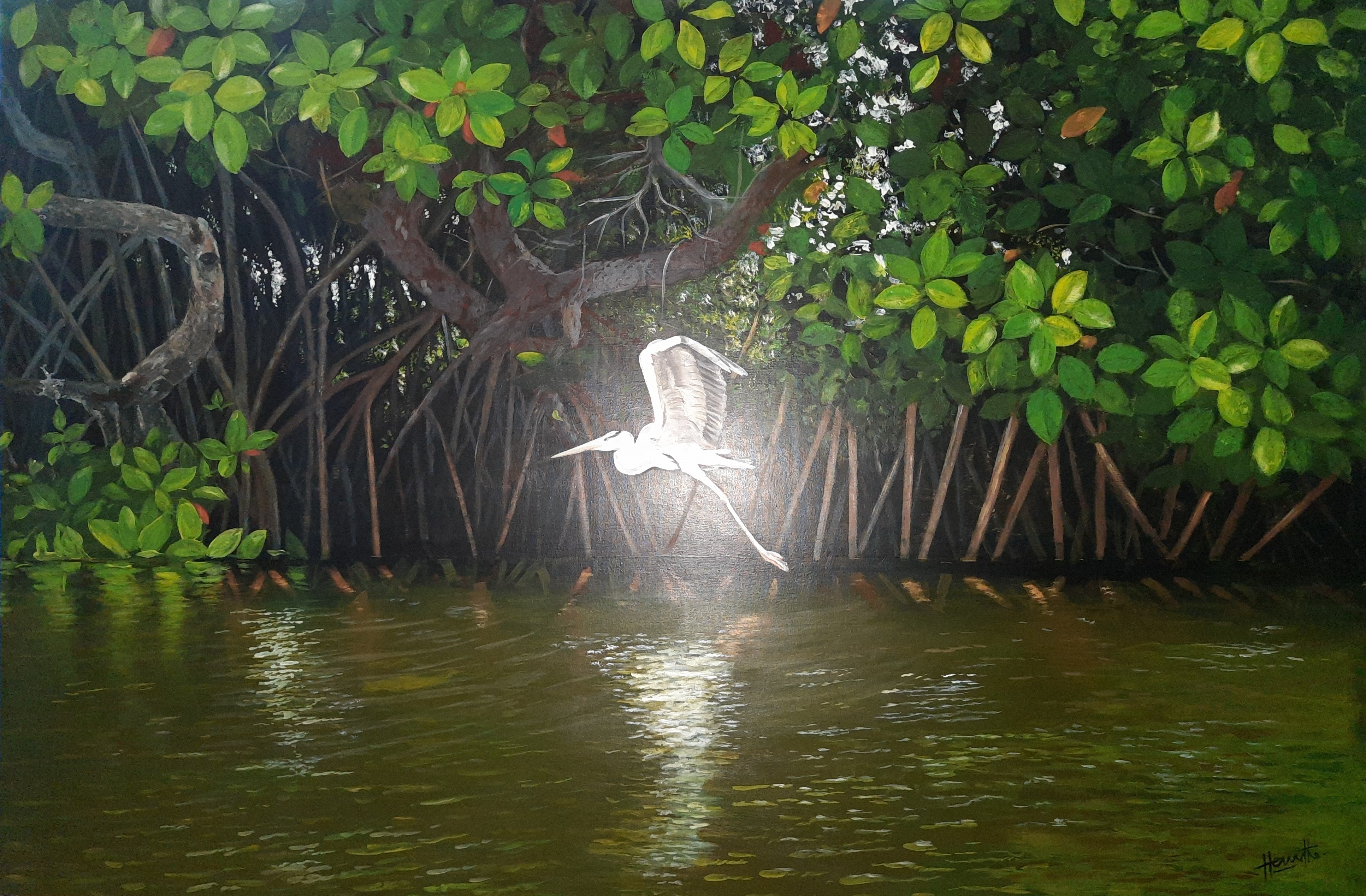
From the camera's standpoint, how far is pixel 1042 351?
276 cm

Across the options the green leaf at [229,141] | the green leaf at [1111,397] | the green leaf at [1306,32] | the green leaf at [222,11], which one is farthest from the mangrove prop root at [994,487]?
the green leaf at [222,11]

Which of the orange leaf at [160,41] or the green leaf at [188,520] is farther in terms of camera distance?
the green leaf at [188,520]

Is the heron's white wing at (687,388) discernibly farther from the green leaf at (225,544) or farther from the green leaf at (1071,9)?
the green leaf at (225,544)

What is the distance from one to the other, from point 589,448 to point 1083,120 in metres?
1.43

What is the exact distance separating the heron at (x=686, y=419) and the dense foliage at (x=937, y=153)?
23cm

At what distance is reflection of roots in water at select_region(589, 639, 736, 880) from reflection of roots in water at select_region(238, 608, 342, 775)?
62 cm

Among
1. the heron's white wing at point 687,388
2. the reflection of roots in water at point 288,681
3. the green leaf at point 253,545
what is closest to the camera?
the reflection of roots in water at point 288,681

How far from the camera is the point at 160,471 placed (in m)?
3.38

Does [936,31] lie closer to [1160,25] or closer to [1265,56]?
[1160,25]

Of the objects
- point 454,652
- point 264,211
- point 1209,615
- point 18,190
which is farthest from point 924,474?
point 18,190

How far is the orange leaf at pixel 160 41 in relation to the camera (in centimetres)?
299

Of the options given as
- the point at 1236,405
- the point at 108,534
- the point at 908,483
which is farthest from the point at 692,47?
the point at 108,534

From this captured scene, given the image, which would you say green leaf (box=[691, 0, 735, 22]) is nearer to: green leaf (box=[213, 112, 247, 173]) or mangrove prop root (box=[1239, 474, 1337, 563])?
green leaf (box=[213, 112, 247, 173])
